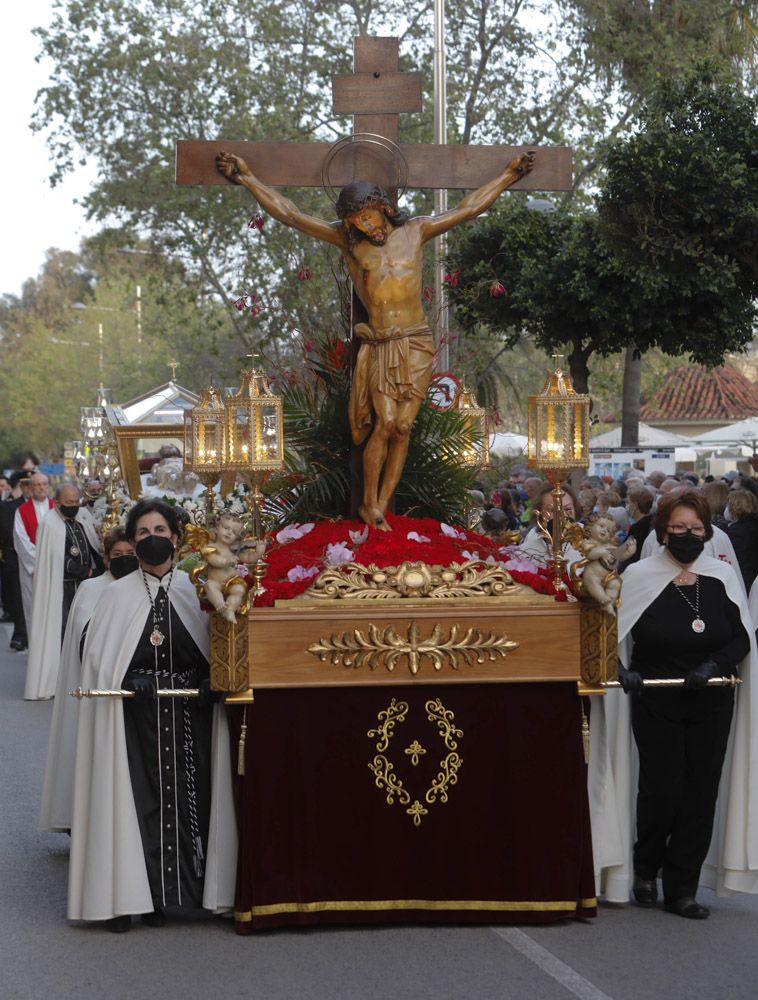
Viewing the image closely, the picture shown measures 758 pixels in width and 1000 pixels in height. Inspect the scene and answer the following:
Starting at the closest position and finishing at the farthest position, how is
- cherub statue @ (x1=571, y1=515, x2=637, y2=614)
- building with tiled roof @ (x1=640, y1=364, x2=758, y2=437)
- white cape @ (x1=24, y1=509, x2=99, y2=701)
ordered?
cherub statue @ (x1=571, y1=515, x2=637, y2=614) < white cape @ (x1=24, y1=509, x2=99, y2=701) < building with tiled roof @ (x1=640, y1=364, x2=758, y2=437)

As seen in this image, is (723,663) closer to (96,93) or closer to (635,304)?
(635,304)

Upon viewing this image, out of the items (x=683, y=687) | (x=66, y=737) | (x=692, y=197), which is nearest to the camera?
(x=683, y=687)

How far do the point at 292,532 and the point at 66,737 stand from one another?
1.48 metres

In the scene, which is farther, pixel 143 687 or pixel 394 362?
pixel 394 362

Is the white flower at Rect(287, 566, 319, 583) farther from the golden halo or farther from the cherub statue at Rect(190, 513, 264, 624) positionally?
the golden halo

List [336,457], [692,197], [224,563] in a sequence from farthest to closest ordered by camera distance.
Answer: [692,197] < [336,457] < [224,563]

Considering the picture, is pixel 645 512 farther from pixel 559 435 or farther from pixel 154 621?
pixel 154 621

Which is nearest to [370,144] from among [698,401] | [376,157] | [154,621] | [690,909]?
[376,157]

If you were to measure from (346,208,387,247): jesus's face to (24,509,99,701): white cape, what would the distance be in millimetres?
7351

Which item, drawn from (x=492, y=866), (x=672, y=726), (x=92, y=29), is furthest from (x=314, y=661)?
(x=92, y=29)

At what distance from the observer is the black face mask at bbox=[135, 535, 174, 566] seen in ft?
22.2

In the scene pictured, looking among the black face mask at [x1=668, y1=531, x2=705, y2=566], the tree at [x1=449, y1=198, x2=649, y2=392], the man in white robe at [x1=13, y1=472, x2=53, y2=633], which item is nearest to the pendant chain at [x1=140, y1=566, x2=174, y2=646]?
the black face mask at [x1=668, y1=531, x2=705, y2=566]

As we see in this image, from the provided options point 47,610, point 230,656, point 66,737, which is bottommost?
point 66,737

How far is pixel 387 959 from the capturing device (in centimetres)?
613
